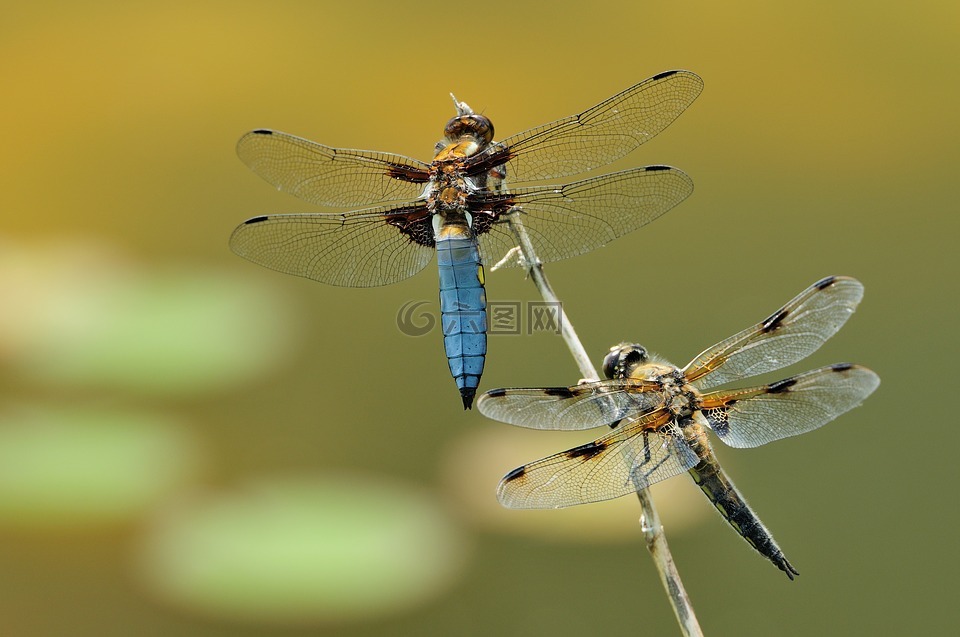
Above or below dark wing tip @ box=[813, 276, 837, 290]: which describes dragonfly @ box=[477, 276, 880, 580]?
below

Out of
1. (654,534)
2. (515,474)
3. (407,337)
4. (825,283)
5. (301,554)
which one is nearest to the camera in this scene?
(654,534)

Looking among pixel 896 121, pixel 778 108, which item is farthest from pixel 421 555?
pixel 896 121

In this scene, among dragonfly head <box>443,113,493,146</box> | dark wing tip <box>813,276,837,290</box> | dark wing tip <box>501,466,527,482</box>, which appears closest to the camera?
dark wing tip <box>501,466,527,482</box>

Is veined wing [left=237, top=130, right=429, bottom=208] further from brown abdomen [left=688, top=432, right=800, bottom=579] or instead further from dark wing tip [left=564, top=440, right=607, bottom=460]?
brown abdomen [left=688, top=432, right=800, bottom=579]

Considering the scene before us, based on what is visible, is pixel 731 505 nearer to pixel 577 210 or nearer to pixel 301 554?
pixel 577 210

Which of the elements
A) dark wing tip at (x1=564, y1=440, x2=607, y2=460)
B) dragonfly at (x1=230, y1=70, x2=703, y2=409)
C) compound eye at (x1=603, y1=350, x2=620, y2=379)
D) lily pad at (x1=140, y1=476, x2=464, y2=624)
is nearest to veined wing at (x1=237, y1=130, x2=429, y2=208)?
dragonfly at (x1=230, y1=70, x2=703, y2=409)

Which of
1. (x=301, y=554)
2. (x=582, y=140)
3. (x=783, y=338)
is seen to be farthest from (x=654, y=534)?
(x=301, y=554)

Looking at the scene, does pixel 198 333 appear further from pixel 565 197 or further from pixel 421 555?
pixel 565 197

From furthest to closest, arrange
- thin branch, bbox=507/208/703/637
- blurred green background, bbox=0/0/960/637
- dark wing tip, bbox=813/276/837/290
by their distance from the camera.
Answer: blurred green background, bbox=0/0/960/637
dark wing tip, bbox=813/276/837/290
thin branch, bbox=507/208/703/637
